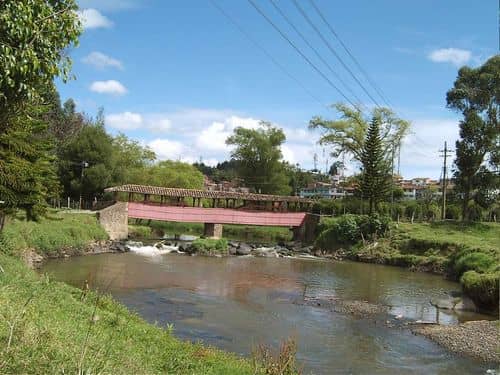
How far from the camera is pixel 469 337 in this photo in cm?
1488

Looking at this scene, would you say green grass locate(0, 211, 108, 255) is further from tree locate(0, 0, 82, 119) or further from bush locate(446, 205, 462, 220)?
bush locate(446, 205, 462, 220)

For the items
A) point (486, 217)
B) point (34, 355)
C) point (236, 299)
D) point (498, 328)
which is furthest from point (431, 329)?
point (486, 217)

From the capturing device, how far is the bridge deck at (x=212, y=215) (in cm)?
3938

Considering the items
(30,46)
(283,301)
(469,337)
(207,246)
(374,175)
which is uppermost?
(374,175)

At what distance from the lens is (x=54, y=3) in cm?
674

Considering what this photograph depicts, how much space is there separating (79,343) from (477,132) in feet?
129

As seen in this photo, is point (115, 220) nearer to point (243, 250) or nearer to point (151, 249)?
point (151, 249)

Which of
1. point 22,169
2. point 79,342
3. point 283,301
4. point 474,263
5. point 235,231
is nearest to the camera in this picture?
point 79,342

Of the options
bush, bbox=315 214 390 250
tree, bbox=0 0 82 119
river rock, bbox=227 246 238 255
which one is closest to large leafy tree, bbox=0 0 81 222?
tree, bbox=0 0 82 119

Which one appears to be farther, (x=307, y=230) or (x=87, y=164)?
(x=307, y=230)

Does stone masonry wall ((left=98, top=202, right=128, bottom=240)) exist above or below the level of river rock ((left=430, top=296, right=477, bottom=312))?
above

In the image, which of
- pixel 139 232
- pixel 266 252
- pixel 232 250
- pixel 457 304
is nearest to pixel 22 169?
pixel 457 304

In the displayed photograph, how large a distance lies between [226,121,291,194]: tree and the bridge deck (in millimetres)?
19506

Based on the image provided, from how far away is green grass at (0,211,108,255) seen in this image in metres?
25.5
